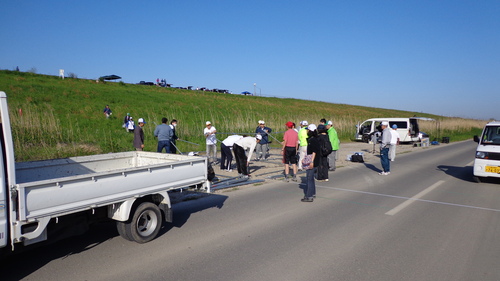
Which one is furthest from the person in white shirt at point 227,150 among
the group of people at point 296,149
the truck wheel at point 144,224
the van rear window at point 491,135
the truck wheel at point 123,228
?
the van rear window at point 491,135

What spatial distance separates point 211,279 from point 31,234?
2.16 m

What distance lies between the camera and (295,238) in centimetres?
596

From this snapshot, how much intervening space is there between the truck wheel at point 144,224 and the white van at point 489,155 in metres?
10.1

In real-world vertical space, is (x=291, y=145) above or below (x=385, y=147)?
above

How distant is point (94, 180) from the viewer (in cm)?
484

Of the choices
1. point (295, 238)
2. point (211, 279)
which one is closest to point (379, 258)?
point (295, 238)

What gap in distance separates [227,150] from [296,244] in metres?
Answer: 7.38

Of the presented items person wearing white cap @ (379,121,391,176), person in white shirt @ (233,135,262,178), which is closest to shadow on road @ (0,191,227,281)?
person in white shirt @ (233,135,262,178)

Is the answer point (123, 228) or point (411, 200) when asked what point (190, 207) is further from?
point (411, 200)

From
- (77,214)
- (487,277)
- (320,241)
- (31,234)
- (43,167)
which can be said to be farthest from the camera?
(43,167)

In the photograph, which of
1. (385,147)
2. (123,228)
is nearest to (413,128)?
(385,147)

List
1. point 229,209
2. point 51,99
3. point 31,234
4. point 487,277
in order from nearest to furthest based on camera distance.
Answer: point 31,234, point 487,277, point 229,209, point 51,99

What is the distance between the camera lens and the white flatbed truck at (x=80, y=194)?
4.09 meters

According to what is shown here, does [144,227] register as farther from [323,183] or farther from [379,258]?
[323,183]
